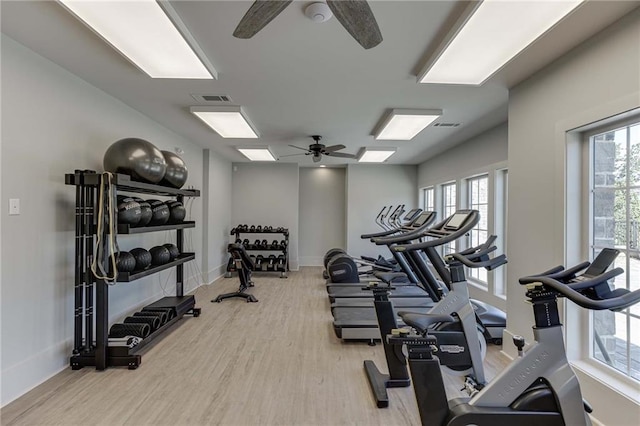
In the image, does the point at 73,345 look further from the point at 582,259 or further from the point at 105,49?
the point at 582,259

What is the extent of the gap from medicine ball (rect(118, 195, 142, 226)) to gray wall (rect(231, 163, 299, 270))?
4854mm

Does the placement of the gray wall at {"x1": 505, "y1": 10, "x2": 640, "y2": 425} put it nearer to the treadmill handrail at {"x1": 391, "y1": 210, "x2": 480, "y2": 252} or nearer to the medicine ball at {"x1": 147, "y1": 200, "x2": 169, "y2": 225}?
the treadmill handrail at {"x1": 391, "y1": 210, "x2": 480, "y2": 252}

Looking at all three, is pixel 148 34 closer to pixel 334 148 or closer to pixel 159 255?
pixel 159 255

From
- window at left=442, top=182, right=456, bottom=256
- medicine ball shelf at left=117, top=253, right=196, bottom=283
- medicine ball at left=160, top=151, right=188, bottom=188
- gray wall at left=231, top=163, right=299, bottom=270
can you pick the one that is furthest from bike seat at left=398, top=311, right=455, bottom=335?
gray wall at left=231, top=163, right=299, bottom=270

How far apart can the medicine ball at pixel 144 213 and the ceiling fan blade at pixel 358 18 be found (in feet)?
8.64

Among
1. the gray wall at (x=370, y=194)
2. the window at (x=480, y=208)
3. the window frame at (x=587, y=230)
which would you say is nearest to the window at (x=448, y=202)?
the window at (x=480, y=208)

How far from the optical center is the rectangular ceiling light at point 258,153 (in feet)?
19.8

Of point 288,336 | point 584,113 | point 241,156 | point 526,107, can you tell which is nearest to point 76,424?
point 288,336

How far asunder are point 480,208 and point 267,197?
4.82 meters

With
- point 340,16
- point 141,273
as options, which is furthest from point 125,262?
point 340,16

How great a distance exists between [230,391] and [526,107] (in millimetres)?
3566

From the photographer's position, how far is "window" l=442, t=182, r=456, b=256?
652cm

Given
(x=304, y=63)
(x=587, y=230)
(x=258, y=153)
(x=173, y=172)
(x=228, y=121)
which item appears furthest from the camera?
(x=258, y=153)

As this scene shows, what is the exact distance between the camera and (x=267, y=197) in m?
8.02
